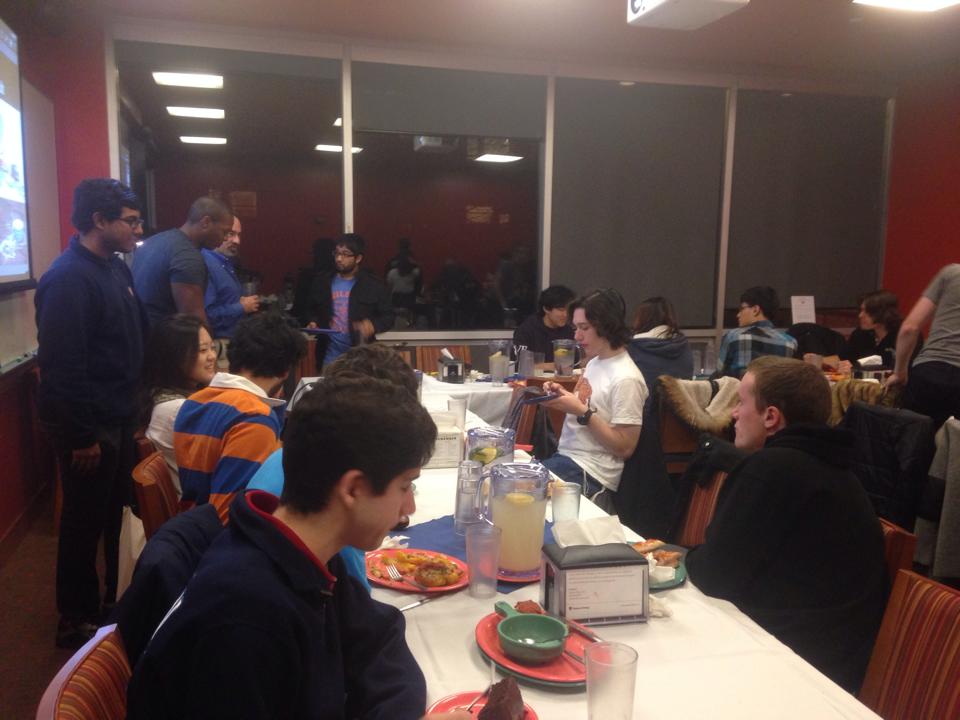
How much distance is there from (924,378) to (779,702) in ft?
10.8

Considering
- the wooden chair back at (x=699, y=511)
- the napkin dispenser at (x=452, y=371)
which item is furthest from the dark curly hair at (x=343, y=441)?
the napkin dispenser at (x=452, y=371)

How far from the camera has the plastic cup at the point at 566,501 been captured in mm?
1824

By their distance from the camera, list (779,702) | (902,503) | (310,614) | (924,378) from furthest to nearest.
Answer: (924,378)
(902,503)
(779,702)
(310,614)

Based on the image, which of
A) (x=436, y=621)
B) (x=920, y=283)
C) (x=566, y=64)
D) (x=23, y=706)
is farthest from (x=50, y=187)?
(x=920, y=283)

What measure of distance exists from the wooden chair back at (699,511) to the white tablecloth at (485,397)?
187 centimetres

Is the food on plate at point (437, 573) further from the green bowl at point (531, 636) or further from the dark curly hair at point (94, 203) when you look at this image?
the dark curly hair at point (94, 203)

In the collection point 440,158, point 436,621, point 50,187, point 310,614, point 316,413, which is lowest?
point 436,621

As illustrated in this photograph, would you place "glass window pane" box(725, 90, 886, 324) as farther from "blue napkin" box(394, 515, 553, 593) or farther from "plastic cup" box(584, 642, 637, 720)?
"plastic cup" box(584, 642, 637, 720)

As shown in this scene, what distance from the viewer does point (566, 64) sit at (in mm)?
5570

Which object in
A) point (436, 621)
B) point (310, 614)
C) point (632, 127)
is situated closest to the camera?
point (310, 614)

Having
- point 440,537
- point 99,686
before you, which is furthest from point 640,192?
point 99,686

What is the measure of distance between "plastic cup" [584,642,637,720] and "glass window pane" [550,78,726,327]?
5031 millimetres

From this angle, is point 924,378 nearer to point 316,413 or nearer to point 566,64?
point 566,64

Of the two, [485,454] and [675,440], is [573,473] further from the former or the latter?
[675,440]
